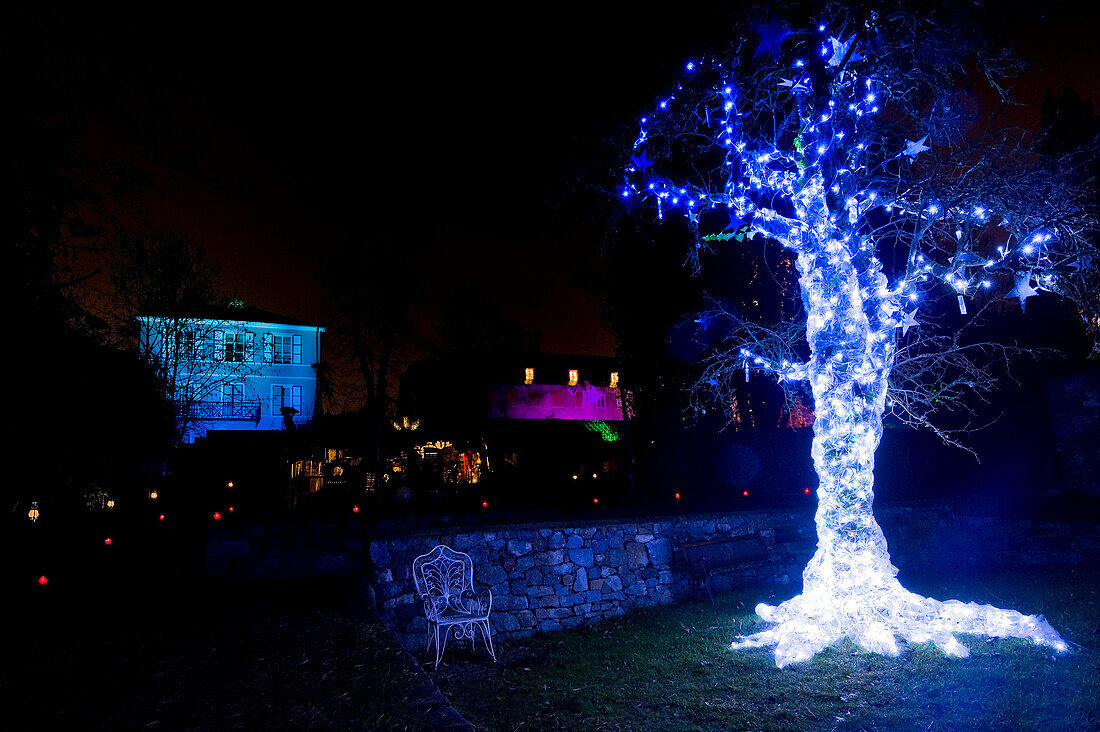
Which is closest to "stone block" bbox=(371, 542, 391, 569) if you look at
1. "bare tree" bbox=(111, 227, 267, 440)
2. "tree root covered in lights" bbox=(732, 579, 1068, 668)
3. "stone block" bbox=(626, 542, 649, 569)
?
"stone block" bbox=(626, 542, 649, 569)

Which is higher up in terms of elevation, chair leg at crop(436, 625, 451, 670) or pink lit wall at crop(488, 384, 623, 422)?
pink lit wall at crop(488, 384, 623, 422)

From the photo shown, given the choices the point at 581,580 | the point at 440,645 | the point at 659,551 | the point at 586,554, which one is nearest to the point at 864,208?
the point at 659,551

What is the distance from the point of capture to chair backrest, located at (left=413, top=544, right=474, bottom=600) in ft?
24.5

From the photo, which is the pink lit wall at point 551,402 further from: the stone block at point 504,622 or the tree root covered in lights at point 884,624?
the tree root covered in lights at point 884,624

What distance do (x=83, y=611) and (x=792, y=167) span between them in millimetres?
11407

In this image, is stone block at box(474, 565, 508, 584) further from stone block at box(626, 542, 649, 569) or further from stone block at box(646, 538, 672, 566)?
stone block at box(646, 538, 672, 566)

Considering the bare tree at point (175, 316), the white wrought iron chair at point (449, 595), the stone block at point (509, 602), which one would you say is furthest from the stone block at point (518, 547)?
the bare tree at point (175, 316)

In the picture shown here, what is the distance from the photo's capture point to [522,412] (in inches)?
1339

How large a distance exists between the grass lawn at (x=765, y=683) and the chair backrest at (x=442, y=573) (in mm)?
781

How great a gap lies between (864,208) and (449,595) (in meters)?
7.14

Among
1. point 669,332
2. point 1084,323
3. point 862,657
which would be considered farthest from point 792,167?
point 1084,323

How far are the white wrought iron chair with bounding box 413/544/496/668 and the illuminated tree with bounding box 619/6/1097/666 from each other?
325 cm

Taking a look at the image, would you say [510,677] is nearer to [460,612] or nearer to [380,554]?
[460,612]

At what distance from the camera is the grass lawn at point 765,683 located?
4707mm
